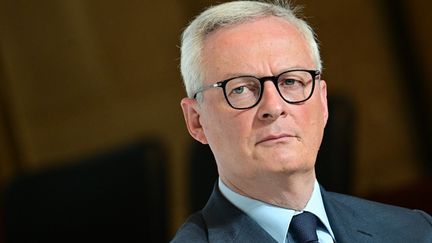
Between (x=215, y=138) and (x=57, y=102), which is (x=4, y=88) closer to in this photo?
(x=57, y=102)

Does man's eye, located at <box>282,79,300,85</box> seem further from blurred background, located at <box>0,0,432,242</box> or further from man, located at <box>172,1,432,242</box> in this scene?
blurred background, located at <box>0,0,432,242</box>

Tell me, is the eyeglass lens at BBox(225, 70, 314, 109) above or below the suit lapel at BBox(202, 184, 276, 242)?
above

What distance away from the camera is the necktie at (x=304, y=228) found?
1.41 m

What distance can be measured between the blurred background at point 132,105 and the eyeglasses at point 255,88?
3.29 feet

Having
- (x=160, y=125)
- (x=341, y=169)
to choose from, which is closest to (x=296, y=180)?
(x=341, y=169)

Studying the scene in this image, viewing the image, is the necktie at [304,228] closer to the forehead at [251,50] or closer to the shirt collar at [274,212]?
the shirt collar at [274,212]

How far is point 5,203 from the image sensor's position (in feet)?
8.97

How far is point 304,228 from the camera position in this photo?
1414 mm

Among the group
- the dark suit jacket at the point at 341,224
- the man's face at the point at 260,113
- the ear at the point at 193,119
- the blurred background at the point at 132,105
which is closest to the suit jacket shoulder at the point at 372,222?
the dark suit jacket at the point at 341,224

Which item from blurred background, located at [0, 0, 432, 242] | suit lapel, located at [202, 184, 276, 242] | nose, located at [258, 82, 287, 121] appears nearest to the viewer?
nose, located at [258, 82, 287, 121]

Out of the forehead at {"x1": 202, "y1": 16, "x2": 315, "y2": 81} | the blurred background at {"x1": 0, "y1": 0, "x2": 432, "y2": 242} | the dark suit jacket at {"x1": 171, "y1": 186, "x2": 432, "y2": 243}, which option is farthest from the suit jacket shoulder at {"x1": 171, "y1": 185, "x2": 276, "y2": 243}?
the blurred background at {"x1": 0, "y1": 0, "x2": 432, "y2": 242}

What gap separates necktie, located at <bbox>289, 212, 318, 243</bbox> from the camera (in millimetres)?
1408

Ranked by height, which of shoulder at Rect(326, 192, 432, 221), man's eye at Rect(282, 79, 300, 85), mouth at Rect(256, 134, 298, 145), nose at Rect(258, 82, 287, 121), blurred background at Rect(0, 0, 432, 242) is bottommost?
blurred background at Rect(0, 0, 432, 242)

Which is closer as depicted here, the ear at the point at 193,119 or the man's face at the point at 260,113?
the man's face at the point at 260,113
